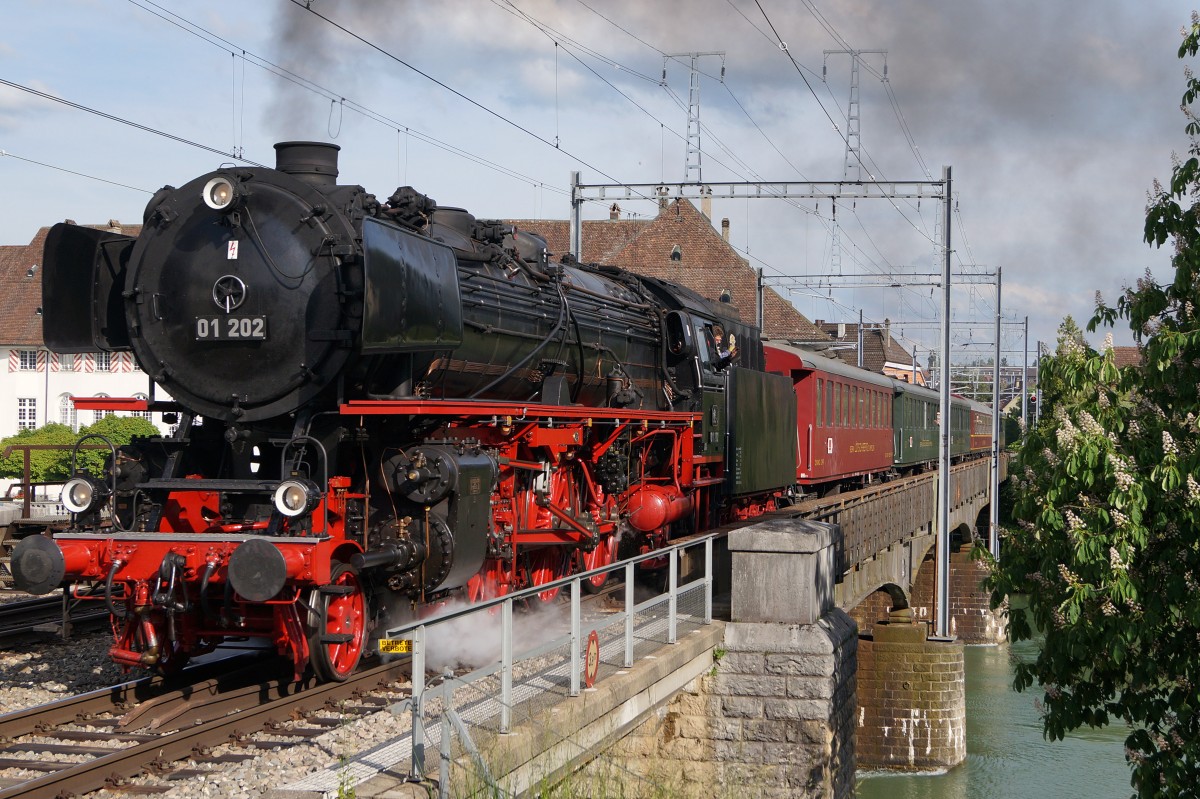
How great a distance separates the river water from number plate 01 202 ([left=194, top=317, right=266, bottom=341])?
17.0 m

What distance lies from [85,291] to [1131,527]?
301 inches

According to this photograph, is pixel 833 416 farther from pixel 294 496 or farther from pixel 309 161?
pixel 294 496

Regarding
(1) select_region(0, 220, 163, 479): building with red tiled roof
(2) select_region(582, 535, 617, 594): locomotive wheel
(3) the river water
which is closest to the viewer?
(2) select_region(582, 535, 617, 594): locomotive wheel

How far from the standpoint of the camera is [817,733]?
10016 mm

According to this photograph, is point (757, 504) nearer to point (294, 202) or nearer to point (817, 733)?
point (817, 733)

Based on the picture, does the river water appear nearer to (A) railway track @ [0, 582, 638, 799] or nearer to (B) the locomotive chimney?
(A) railway track @ [0, 582, 638, 799]

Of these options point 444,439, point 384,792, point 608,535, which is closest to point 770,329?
point 608,535

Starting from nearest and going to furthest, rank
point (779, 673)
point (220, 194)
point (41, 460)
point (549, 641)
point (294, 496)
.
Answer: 1. point (294, 496)
2. point (549, 641)
3. point (220, 194)
4. point (779, 673)
5. point (41, 460)

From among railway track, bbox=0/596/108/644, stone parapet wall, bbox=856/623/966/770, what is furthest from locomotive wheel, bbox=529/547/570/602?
stone parapet wall, bbox=856/623/966/770

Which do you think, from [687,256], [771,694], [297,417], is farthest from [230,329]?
[687,256]

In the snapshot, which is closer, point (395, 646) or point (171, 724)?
point (395, 646)

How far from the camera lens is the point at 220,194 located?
895 cm

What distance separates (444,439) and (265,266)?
1.78 metres

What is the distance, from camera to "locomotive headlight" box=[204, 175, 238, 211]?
8.87 meters
